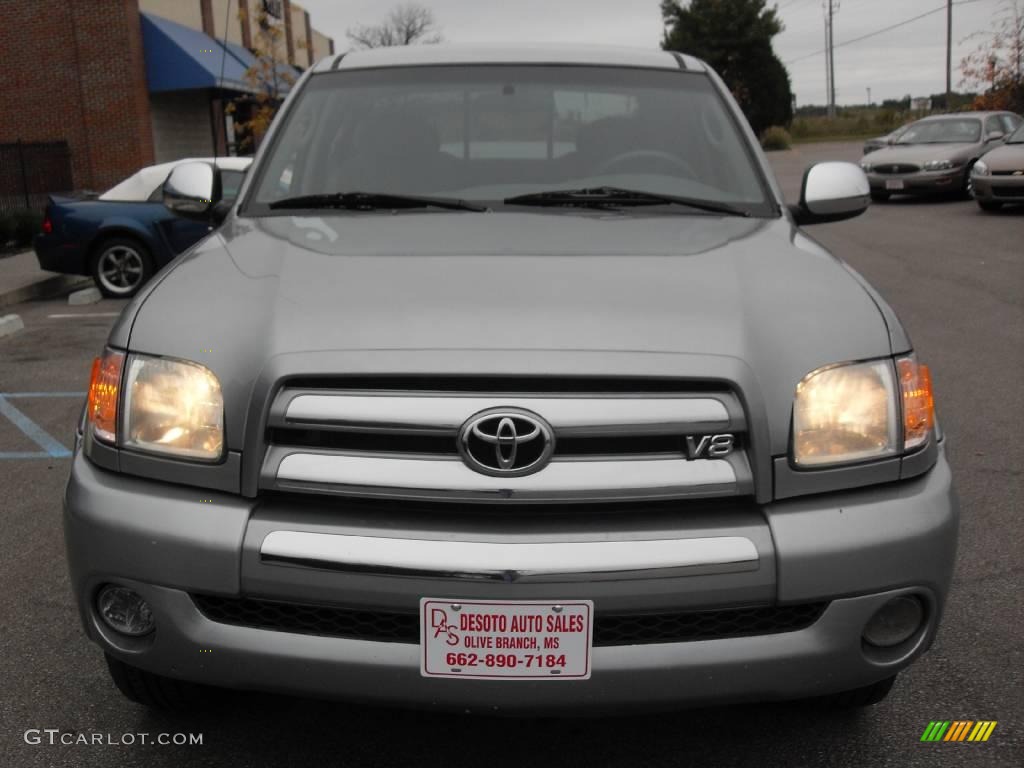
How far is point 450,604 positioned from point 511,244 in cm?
106

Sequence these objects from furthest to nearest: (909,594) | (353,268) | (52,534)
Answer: (52,534) < (353,268) < (909,594)

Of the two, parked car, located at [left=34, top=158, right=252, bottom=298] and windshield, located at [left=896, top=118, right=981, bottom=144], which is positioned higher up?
windshield, located at [left=896, top=118, right=981, bottom=144]

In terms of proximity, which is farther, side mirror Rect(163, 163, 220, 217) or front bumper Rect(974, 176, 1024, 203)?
front bumper Rect(974, 176, 1024, 203)

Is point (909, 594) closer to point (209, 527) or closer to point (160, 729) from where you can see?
point (209, 527)

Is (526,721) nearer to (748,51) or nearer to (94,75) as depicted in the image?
(94,75)

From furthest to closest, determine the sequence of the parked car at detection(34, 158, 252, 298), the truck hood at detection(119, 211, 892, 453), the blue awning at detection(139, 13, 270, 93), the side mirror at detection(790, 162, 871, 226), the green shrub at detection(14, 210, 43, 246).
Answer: the blue awning at detection(139, 13, 270, 93) < the green shrub at detection(14, 210, 43, 246) < the parked car at detection(34, 158, 252, 298) < the side mirror at detection(790, 162, 871, 226) < the truck hood at detection(119, 211, 892, 453)

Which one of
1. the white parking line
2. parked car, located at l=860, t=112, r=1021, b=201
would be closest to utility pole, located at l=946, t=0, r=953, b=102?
parked car, located at l=860, t=112, r=1021, b=201

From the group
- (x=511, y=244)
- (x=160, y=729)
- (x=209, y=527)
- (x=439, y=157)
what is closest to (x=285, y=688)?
(x=209, y=527)

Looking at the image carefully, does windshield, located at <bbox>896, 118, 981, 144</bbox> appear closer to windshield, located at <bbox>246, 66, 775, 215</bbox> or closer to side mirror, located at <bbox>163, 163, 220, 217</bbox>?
windshield, located at <bbox>246, 66, 775, 215</bbox>

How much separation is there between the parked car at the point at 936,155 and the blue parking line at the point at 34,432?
55.7 ft

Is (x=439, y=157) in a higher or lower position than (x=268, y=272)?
higher

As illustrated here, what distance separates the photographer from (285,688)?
2.17m

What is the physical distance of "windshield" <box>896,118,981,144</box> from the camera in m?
20.5

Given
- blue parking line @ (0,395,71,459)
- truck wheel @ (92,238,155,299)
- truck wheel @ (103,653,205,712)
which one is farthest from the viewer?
truck wheel @ (92,238,155,299)
